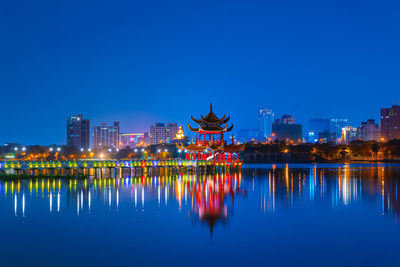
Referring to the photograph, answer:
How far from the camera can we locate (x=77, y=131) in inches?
6358

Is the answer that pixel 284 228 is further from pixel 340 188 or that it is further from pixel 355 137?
pixel 355 137

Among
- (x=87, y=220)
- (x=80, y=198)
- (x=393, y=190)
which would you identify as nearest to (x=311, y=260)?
(x=87, y=220)

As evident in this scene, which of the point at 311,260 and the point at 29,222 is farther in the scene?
the point at 29,222

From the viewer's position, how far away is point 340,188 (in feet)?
124

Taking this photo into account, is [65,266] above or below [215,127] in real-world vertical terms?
below

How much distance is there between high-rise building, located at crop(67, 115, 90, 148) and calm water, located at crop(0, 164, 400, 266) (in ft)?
427

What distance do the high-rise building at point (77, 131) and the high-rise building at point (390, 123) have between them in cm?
11284

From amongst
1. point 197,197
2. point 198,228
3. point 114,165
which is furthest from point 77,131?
point 198,228

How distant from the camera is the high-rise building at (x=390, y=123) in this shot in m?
165

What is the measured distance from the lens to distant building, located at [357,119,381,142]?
18212 centimetres

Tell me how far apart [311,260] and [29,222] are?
14.2 metres

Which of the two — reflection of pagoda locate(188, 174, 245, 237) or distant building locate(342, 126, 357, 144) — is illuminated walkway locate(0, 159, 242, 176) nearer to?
reflection of pagoda locate(188, 174, 245, 237)

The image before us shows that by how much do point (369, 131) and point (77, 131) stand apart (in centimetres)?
11951

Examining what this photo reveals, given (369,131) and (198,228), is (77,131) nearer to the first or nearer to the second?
(369,131)
